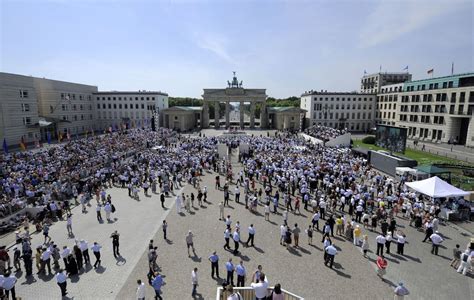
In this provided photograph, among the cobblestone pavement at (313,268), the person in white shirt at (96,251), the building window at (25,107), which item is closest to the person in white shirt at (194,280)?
the cobblestone pavement at (313,268)

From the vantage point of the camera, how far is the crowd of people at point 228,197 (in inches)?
468

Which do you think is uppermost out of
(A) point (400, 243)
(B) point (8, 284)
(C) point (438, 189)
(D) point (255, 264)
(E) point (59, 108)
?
(E) point (59, 108)

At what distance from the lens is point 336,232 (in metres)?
15.4

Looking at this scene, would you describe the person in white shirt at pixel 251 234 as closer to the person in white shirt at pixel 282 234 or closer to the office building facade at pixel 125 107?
the person in white shirt at pixel 282 234

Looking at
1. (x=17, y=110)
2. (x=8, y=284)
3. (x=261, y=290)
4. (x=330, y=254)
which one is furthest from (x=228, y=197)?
(x=17, y=110)

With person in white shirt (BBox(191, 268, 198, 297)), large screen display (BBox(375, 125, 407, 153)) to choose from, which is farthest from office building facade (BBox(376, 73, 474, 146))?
person in white shirt (BBox(191, 268, 198, 297))

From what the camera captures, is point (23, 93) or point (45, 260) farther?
point (23, 93)

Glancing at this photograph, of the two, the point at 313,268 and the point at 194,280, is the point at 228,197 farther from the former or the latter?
the point at 194,280

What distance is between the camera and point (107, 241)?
47.5 ft

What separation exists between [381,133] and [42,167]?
129 ft

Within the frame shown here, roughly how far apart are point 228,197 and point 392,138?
2434 cm

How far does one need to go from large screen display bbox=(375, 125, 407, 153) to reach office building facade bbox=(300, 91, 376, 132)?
136 ft

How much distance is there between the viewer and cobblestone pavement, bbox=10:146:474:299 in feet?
34.3

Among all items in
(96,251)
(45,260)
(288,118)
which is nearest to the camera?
(45,260)
